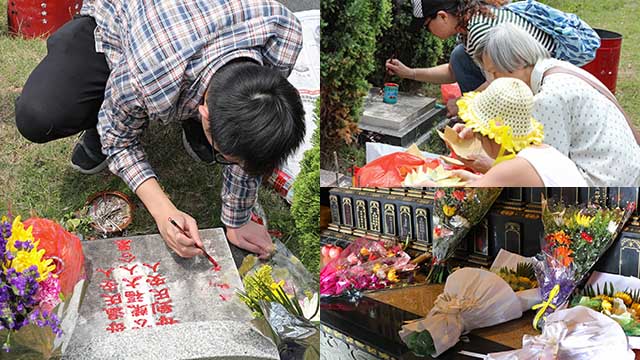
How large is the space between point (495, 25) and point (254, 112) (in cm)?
73

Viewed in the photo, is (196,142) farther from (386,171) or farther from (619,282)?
(619,282)

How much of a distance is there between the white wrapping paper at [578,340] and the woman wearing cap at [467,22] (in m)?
0.47

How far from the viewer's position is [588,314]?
1.25 m

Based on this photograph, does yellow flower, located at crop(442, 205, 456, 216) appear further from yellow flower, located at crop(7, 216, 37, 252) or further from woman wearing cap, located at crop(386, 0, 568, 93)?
yellow flower, located at crop(7, 216, 37, 252)

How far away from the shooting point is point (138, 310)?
1798mm

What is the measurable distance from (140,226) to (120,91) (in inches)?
20.7

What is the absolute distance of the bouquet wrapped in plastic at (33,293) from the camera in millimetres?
1409

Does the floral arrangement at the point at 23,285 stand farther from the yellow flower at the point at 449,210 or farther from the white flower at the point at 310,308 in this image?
the yellow flower at the point at 449,210

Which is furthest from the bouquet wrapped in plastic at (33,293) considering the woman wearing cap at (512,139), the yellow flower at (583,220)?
the yellow flower at (583,220)

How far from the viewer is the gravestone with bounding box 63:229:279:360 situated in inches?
63.1

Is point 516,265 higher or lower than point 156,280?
higher

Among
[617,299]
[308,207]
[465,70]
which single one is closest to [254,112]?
[308,207]

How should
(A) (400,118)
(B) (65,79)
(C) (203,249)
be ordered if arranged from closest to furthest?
(A) (400,118) → (C) (203,249) → (B) (65,79)

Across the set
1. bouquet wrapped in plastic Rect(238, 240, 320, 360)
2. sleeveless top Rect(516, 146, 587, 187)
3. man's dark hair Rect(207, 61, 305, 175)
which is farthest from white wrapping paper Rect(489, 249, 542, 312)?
man's dark hair Rect(207, 61, 305, 175)
